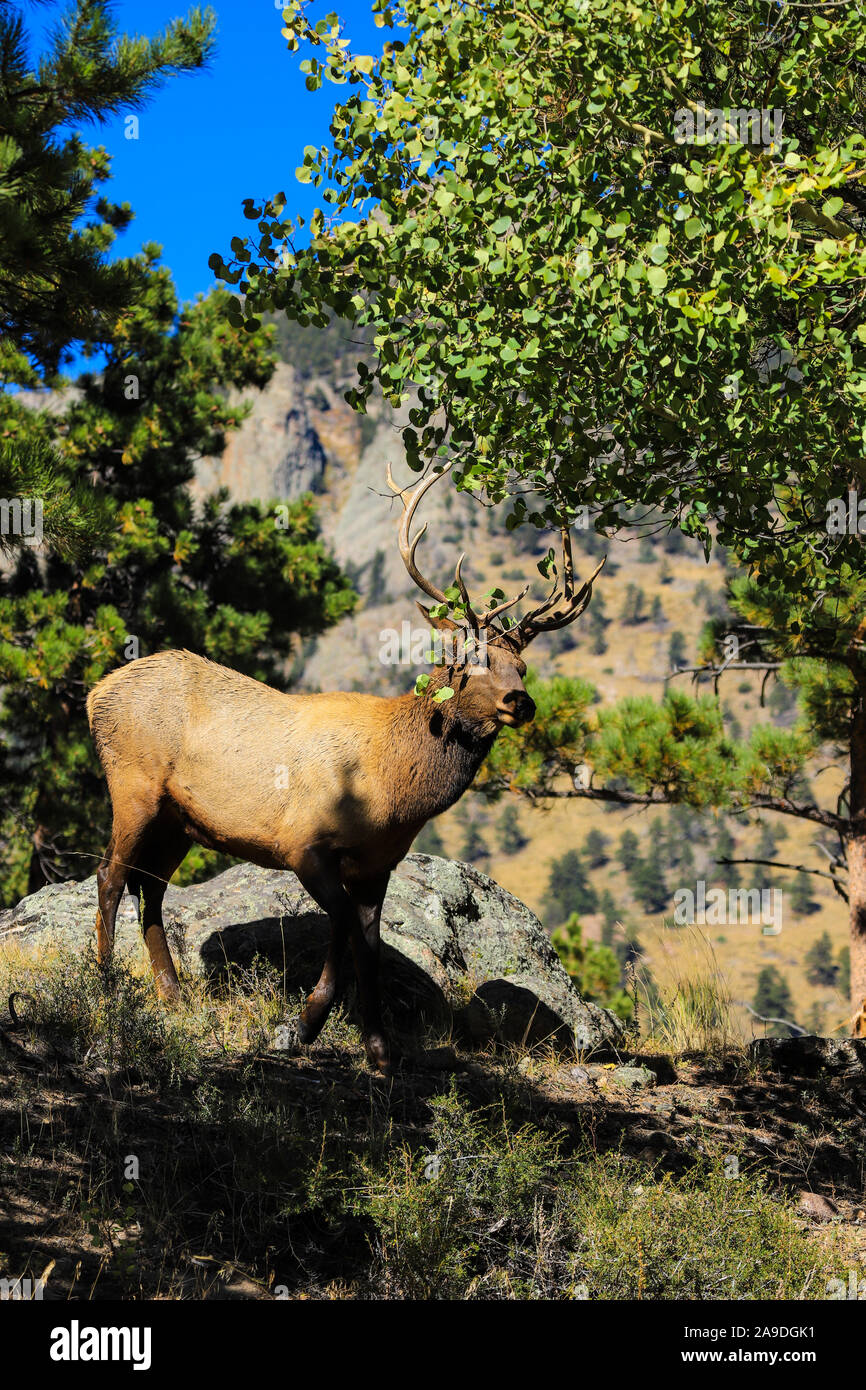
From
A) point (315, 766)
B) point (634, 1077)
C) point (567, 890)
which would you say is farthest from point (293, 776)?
point (567, 890)

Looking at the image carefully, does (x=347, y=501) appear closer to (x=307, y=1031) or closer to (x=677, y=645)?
(x=677, y=645)

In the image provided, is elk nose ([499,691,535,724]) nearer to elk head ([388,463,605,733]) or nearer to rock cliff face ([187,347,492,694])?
elk head ([388,463,605,733])

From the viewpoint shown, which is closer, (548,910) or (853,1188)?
(853,1188)

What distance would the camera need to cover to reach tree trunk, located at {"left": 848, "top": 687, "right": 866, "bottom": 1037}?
10312 mm

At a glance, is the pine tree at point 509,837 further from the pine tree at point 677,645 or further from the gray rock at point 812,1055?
the gray rock at point 812,1055

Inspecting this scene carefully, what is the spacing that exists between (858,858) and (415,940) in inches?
166

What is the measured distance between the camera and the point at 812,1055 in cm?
799

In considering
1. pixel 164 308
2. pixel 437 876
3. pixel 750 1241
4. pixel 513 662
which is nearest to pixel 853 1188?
pixel 750 1241

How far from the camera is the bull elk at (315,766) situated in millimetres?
6559

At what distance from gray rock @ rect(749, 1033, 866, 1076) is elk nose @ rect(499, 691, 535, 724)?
3352mm
